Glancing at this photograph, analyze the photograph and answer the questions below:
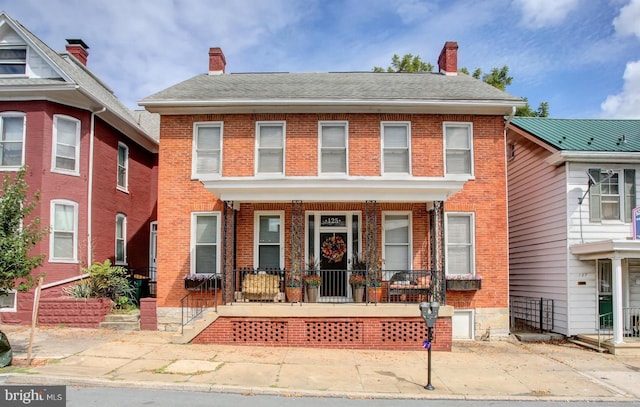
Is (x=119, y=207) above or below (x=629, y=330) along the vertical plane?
above

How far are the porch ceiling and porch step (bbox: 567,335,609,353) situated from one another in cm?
528

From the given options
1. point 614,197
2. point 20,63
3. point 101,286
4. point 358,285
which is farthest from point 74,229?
point 614,197

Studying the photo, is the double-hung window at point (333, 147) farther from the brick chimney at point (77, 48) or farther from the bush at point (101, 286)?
the brick chimney at point (77, 48)

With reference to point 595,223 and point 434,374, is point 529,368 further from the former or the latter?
point 595,223

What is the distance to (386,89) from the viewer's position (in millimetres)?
15570

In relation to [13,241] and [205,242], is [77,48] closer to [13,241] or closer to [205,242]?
[205,242]

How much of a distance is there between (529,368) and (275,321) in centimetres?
569

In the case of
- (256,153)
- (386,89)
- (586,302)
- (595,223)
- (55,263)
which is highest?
(386,89)

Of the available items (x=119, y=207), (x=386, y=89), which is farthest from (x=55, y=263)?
(x=386, y=89)

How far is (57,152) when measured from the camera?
15.3 m

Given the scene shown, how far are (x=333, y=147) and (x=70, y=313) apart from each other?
27.8ft

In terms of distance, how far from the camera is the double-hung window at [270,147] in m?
15.0

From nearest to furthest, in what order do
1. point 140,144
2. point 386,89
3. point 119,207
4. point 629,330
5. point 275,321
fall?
point 275,321 → point 629,330 → point 386,89 → point 119,207 → point 140,144

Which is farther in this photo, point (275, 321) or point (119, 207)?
point (119, 207)
